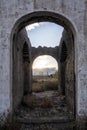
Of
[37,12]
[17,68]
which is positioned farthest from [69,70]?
[37,12]

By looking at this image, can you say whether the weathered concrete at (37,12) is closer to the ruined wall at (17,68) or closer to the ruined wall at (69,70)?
the ruined wall at (17,68)

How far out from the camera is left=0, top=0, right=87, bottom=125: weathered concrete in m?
6.73

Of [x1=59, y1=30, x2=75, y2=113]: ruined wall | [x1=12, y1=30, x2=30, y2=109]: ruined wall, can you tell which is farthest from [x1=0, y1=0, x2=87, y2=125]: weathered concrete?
[x1=59, y1=30, x2=75, y2=113]: ruined wall

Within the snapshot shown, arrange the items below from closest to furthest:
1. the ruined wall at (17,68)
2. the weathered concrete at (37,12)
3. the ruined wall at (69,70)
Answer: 1. the weathered concrete at (37,12)
2. the ruined wall at (69,70)
3. the ruined wall at (17,68)

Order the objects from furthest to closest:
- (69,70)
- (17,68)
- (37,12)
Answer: (69,70) → (17,68) → (37,12)

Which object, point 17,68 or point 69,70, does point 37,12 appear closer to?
point 17,68

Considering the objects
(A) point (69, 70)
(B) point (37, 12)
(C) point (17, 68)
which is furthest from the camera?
(A) point (69, 70)

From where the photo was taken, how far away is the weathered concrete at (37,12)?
6734mm

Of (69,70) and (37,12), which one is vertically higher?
(37,12)

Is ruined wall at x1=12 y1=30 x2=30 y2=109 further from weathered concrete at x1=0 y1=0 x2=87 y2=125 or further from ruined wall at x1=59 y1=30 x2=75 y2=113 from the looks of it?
ruined wall at x1=59 y1=30 x2=75 y2=113

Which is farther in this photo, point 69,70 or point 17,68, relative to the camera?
point 69,70

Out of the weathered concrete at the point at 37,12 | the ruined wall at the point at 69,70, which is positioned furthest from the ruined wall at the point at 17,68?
the ruined wall at the point at 69,70

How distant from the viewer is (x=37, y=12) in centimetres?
688

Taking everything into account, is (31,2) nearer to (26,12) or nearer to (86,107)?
(26,12)
